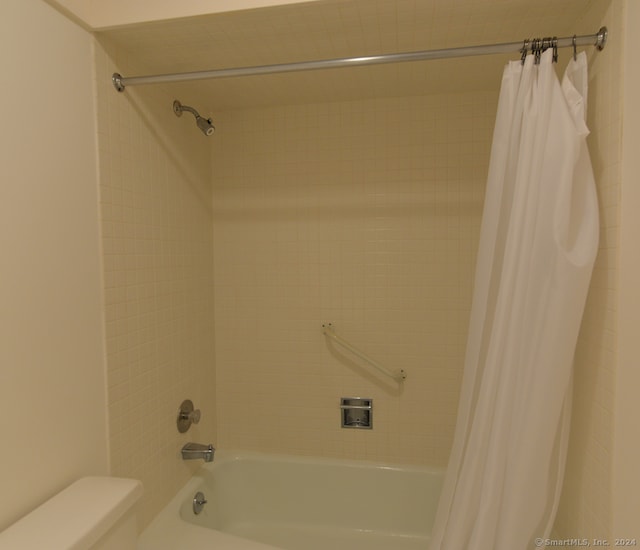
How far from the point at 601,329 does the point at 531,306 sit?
189 mm

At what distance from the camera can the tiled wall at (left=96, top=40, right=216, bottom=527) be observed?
1328 millimetres

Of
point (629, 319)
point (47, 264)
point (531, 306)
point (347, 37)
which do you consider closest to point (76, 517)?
point (47, 264)

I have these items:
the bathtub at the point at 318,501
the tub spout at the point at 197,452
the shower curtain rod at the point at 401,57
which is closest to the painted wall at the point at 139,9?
the shower curtain rod at the point at 401,57

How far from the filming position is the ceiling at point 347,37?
116cm

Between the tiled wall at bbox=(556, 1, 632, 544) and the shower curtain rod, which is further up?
the shower curtain rod

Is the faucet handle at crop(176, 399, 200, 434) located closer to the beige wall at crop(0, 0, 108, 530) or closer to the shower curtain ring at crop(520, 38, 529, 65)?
the beige wall at crop(0, 0, 108, 530)

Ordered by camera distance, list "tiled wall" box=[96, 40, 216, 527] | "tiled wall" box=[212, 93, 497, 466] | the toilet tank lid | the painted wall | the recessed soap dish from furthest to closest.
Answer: the recessed soap dish → "tiled wall" box=[212, 93, 497, 466] → "tiled wall" box=[96, 40, 216, 527] → the painted wall → the toilet tank lid

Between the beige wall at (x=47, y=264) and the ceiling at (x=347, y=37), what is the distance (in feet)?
0.92

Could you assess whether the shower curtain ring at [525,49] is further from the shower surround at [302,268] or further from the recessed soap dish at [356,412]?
the recessed soap dish at [356,412]

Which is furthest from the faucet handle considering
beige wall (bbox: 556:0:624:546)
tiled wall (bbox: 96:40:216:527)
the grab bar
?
beige wall (bbox: 556:0:624:546)

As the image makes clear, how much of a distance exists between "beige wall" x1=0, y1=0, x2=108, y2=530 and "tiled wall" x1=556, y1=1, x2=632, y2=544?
144 cm

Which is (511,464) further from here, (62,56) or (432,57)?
(62,56)

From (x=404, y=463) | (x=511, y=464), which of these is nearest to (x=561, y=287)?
(x=511, y=464)

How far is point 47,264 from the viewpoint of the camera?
1.07 metres
